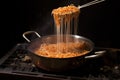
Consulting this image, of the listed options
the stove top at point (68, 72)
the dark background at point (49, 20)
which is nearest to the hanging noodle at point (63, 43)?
the stove top at point (68, 72)

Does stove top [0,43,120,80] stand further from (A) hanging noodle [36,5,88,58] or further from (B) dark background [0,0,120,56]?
(B) dark background [0,0,120,56]

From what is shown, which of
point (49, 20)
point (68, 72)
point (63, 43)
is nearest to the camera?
point (68, 72)

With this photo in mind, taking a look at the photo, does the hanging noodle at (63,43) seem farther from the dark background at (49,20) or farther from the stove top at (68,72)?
the dark background at (49,20)

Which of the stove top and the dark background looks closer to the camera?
the stove top

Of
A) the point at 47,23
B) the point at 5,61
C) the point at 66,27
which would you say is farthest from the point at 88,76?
the point at 47,23

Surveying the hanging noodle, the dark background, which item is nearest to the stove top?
the hanging noodle

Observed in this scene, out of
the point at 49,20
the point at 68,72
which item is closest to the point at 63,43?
the point at 68,72

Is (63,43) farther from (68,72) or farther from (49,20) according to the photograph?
(49,20)
